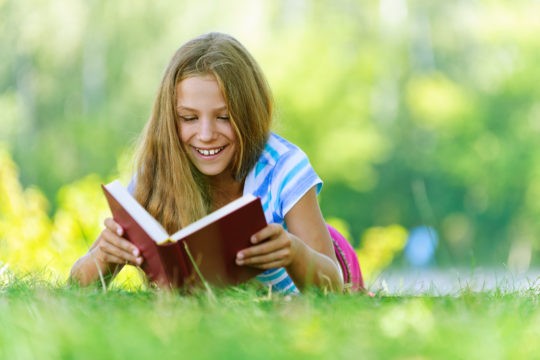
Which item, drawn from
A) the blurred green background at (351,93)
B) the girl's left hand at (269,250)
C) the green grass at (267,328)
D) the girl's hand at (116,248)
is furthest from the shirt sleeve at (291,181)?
the blurred green background at (351,93)

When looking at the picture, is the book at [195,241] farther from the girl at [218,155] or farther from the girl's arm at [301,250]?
the girl at [218,155]

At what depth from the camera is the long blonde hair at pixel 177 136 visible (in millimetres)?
3043

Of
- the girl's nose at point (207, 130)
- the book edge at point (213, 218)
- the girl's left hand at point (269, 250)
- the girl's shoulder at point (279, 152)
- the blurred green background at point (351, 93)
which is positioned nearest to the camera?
the book edge at point (213, 218)

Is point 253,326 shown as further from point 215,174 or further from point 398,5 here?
point 398,5

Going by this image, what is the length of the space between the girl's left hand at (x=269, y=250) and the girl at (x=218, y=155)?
33 centimetres

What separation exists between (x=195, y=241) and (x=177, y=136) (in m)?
0.77

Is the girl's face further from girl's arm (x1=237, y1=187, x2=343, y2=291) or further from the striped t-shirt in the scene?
girl's arm (x1=237, y1=187, x2=343, y2=291)

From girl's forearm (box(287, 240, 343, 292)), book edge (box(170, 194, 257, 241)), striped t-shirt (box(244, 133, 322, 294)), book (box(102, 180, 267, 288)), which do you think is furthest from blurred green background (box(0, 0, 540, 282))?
book edge (box(170, 194, 257, 241))

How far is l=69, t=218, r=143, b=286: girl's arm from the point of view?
2.57 meters

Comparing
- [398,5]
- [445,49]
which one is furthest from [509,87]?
[398,5]

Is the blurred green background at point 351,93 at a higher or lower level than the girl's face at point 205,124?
lower

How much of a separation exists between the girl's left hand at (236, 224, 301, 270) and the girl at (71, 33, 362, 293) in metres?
0.33

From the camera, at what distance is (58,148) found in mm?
31203

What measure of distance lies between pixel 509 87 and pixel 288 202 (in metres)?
28.4
